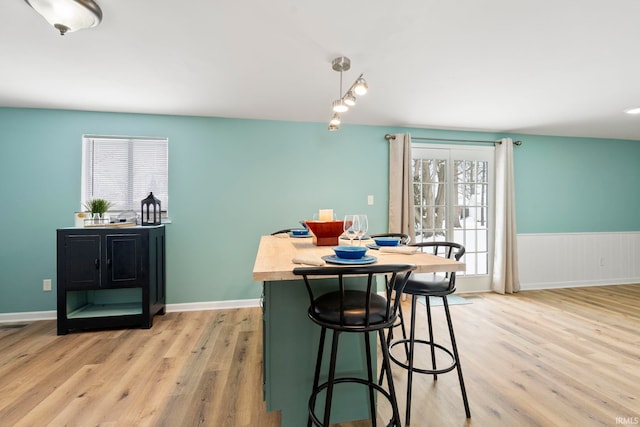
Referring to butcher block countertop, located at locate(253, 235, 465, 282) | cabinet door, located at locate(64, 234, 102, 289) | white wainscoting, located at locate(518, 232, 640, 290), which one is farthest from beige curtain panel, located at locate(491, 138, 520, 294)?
cabinet door, located at locate(64, 234, 102, 289)

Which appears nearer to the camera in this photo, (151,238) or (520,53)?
(520,53)

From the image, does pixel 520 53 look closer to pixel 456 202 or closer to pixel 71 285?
pixel 456 202

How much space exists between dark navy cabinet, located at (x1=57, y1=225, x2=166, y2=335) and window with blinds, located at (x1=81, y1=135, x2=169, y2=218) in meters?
0.59

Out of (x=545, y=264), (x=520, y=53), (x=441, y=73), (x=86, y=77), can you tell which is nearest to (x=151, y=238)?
(x=86, y=77)

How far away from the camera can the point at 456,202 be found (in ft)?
13.3

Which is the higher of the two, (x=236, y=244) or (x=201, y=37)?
(x=201, y=37)

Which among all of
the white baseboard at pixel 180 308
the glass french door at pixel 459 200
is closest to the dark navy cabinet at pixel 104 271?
the white baseboard at pixel 180 308

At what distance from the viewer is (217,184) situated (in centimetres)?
344

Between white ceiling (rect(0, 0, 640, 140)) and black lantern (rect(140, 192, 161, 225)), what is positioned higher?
white ceiling (rect(0, 0, 640, 140))

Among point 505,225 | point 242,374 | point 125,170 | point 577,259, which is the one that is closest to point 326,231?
point 242,374

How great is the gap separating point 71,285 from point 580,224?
6548mm

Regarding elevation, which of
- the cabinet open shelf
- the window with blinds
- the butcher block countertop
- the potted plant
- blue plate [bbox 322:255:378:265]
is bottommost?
the cabinet open shelf

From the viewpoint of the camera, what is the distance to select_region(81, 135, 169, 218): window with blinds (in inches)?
128

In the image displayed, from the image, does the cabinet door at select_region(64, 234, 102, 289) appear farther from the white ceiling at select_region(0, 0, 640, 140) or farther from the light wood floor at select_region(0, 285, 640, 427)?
the white ceiling at select_region(0, 0, 640, 140)
